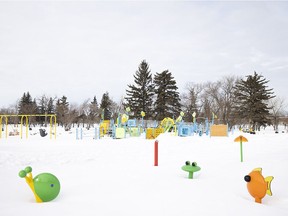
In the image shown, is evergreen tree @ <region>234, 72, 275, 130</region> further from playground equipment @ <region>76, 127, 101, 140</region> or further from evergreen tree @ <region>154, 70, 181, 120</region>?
playground equipment @ <region>76, 127, 101, 140</region>

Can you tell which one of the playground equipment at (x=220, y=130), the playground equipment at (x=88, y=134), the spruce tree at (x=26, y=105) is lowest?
the playground equipment at (x=88, y=134)

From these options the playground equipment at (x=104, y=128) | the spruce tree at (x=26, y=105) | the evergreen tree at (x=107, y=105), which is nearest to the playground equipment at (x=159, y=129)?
the playground equipment at (x=104, y=128)

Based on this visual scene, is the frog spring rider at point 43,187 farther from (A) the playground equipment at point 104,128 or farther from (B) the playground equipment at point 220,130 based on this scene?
(B) the playground equipment at point 220,130

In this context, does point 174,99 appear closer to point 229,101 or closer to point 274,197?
point 229,101

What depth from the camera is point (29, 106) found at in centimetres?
6675

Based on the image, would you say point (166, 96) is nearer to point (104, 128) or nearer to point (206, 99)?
point (206, 99)

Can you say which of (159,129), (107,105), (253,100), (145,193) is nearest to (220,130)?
(159,129)

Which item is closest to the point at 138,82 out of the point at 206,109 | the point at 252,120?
the point at 206,109

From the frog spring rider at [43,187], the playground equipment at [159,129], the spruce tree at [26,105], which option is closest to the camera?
the frog spring rider at [43,187]

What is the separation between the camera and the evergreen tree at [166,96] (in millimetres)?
51906

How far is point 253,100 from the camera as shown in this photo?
153 feet

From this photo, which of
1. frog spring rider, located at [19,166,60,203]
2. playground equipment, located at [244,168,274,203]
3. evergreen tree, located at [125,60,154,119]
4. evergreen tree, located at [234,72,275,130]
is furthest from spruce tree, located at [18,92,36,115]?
playground equipment, located at [244,168,274,203]

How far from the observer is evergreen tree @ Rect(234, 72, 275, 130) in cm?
4597

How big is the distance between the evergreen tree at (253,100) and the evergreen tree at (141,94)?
19471mm
